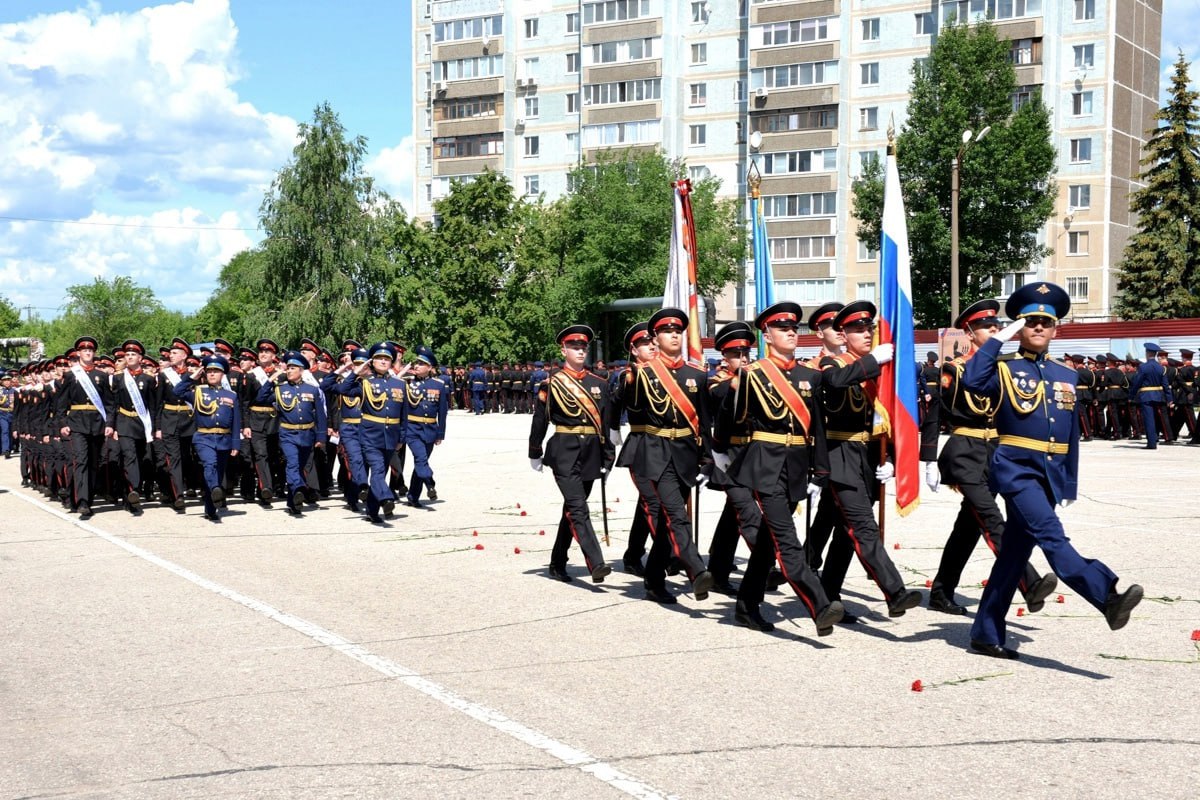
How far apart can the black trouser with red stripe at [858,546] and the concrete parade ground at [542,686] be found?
0.32 metres

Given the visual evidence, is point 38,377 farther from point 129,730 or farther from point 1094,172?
point 1094,172

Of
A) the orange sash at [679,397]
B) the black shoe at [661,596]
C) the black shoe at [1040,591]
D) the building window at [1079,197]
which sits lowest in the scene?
the black shoe at [661,596]

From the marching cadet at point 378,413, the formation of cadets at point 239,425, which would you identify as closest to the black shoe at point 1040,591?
the marching cadet at point 378,413

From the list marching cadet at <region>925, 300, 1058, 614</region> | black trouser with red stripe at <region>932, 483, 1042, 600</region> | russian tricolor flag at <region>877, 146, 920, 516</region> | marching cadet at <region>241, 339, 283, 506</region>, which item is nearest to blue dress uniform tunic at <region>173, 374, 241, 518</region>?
marching cadet at <region>241, 339, 283, 506</region>

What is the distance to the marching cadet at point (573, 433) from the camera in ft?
34.0

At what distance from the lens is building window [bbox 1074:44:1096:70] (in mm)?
61831

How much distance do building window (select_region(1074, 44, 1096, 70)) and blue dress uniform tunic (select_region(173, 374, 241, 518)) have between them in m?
55.8

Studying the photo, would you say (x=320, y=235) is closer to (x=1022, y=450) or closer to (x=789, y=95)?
(x=789, y=95)

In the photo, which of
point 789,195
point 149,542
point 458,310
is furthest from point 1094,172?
point 149,542

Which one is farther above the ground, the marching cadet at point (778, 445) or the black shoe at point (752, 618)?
the marching cadet at point (778, 445)

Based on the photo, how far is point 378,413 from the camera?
48.9ft

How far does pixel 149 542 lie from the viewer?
13.1 m

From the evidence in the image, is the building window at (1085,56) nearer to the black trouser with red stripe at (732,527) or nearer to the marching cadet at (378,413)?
the marching cadet at (378,413)

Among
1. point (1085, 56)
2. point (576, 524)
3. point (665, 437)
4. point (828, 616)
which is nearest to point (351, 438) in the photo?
point (576, 524)
